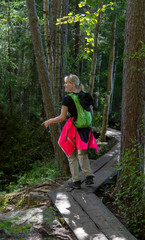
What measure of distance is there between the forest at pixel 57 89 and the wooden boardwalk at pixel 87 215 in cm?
40

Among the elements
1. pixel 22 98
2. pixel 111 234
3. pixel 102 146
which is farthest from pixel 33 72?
pixel 111 234

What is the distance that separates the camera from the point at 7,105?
14383 millimetres

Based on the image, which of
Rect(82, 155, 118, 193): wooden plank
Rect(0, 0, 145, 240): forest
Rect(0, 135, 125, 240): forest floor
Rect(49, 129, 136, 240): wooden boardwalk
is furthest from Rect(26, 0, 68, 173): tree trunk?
Rect(49, 129, 136, 240): wooden boardwalk

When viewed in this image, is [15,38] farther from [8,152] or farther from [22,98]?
[8,152]

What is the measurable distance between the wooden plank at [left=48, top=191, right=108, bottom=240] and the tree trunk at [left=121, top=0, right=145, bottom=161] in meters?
1.49

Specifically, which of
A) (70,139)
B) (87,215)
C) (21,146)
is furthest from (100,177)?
(21,146)

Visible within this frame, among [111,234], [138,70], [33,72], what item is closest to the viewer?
[111,234]

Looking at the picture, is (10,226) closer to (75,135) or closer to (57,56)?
(75,135)

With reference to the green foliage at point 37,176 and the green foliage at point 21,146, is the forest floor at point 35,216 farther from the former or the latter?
the green foliage at point 21,146

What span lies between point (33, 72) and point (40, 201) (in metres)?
10.9

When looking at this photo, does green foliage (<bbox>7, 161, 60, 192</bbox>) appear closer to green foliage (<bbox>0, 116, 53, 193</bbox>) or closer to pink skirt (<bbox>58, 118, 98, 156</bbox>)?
green foliage (<bbox>0, 116, 53, 193</bbox>)

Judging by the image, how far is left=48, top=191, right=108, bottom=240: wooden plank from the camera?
3.67 m

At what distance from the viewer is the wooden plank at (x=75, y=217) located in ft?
12.0

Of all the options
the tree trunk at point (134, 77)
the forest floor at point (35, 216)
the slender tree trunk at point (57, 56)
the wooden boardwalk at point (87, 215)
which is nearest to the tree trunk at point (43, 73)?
the forest floor at point (35, 216)
